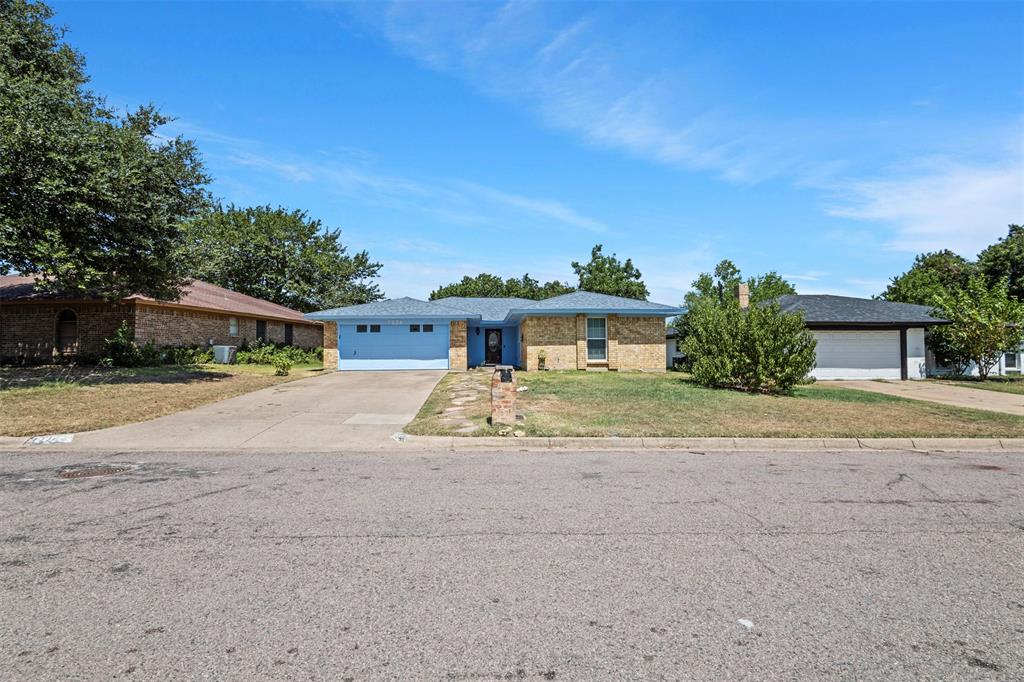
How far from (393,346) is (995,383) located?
21976 mm

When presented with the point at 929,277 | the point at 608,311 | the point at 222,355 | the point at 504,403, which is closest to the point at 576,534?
the point at 504,403

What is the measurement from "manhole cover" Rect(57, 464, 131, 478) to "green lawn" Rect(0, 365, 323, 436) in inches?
110

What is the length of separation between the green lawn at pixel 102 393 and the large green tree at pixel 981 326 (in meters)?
24.0

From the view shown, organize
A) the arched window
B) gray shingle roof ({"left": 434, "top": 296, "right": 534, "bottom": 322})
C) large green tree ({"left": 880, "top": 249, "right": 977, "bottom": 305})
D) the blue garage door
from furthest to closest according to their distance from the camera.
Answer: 1. large green tree ({"left": 880, "top": 249, "right": 977, "bottom": 305})
2. gray shingle roof ({"left": 434, "top": 296, "right": 534, "bottom": 322})
3. the blue garage door
4. the arched window

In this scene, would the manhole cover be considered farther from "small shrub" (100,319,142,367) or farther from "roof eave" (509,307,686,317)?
"small shrub" (100,319,142,367)

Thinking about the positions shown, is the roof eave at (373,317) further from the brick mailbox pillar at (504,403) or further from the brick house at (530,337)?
the brick mailbox pillar at (504,403)

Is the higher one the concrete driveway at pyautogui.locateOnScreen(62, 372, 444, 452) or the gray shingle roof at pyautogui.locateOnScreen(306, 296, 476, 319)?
the gray shingle roof at pyautogui.locateOnScreen(306, 296, 476, 319)

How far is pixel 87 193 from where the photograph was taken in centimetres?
1341

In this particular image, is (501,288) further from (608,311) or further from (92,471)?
(92,471)

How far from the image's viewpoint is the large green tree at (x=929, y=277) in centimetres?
3972

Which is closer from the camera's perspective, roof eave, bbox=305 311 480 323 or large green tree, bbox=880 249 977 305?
roof eave, bbox=305 311 480 323

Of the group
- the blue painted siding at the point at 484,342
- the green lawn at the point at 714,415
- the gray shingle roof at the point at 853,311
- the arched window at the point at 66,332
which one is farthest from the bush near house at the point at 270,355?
the gray shingle roof at the point at 853,311

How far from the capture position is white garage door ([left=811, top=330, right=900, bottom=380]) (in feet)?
68.8

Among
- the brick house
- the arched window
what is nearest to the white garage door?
the brick house
